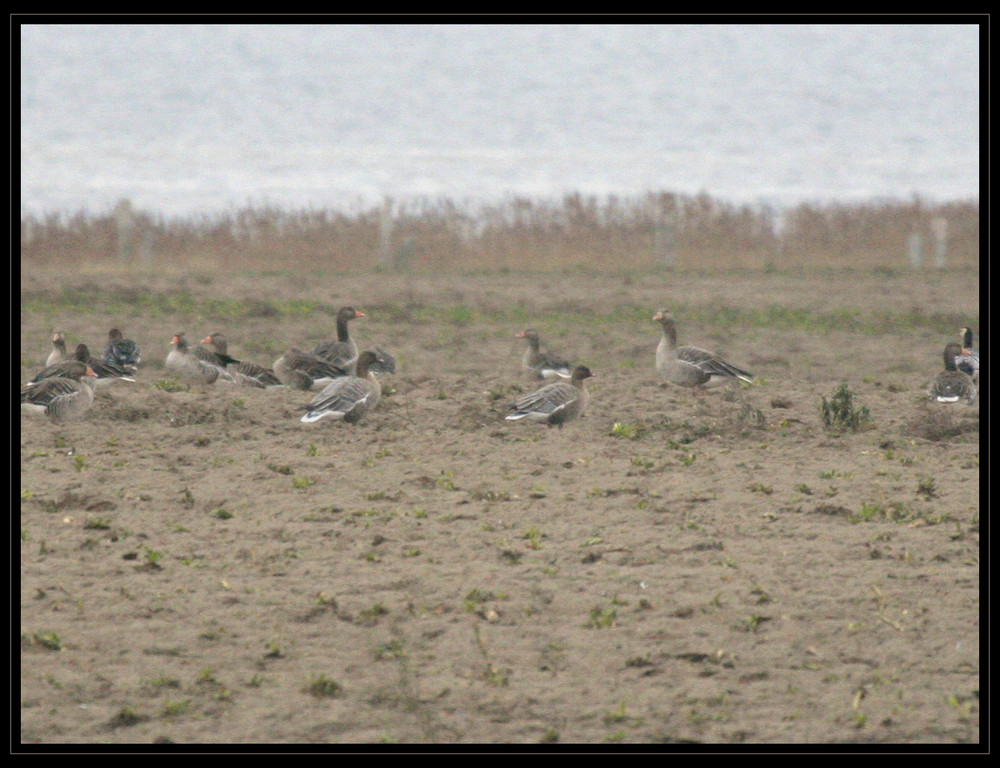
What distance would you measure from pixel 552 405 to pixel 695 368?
269 centimetres

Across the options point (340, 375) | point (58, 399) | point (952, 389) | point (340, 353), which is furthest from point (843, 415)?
point (58, 399)

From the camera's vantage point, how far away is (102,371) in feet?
43.9

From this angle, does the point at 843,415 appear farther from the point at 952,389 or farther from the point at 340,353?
the point at 340,353

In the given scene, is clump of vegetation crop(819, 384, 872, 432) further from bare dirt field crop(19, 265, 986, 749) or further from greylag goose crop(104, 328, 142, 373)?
greylag goose crop(104, 328, 142, 373)

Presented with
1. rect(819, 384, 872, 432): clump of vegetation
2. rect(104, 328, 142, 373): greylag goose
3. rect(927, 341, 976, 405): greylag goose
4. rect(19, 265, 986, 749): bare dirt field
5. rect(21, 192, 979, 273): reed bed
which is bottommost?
rect(19, 265, 986, 749): bare dirt field

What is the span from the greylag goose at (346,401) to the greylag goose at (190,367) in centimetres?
255

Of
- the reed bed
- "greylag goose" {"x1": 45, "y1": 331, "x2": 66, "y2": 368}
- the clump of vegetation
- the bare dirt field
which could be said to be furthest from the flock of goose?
the reed bed

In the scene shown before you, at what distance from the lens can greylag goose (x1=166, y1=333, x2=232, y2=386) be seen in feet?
47.9

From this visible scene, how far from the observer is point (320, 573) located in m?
8.06

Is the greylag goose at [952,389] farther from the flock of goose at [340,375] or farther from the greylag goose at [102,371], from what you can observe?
the greylag goose at [102,371]

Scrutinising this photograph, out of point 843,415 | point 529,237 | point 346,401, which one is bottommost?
point 843,415

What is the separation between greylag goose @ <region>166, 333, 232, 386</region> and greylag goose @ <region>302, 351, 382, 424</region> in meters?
2.55

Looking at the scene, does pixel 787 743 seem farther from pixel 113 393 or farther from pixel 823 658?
pixel 113 393

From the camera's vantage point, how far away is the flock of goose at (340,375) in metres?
12.0
